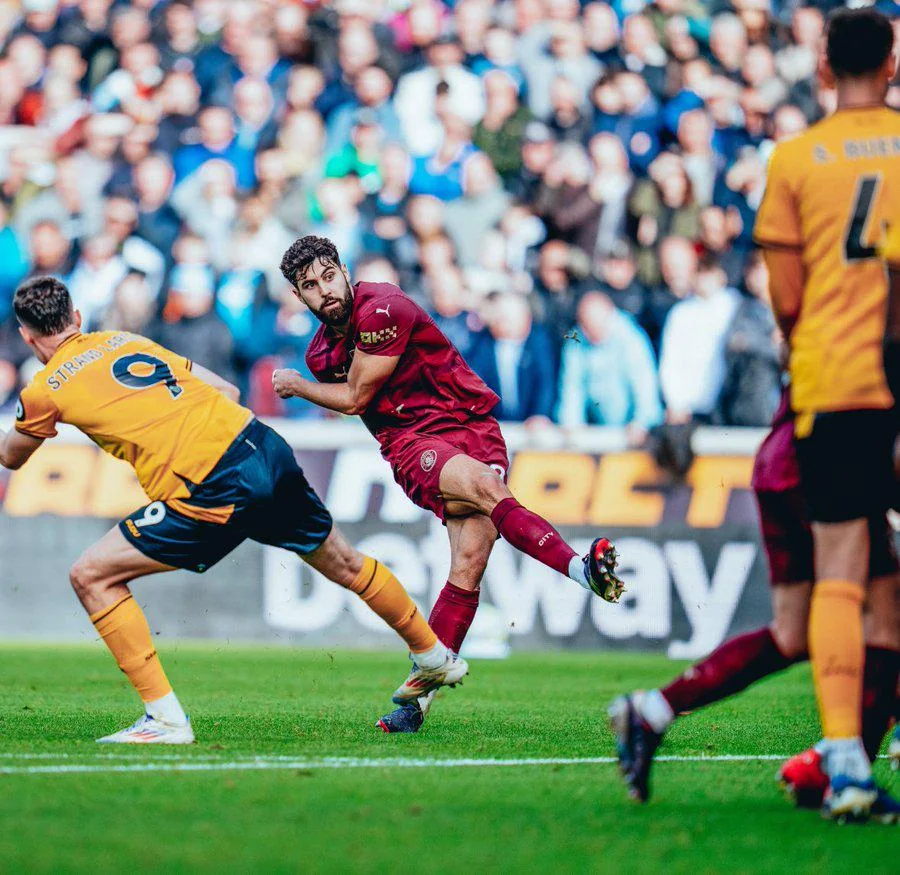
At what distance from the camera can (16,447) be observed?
6.88m

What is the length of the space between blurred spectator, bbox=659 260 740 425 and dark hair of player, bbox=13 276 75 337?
693 centimetres

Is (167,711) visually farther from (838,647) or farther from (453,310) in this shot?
(453,310)

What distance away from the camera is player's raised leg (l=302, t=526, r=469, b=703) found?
727 centimetres

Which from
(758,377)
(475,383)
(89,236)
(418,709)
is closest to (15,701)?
(418,709)

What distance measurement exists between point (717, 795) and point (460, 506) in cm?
269

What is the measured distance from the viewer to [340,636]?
1269 centimetres

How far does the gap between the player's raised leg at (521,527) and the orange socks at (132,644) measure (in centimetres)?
168

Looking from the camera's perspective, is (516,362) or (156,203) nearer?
(516,362)

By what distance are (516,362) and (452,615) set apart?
5.69m

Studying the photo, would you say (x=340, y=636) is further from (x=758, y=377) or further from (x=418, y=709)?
(x=418, y=709)

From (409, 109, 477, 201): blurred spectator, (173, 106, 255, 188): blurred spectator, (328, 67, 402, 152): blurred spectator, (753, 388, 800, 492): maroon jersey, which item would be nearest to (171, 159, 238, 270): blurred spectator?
(173, 106, 255, 188): blurred spectator

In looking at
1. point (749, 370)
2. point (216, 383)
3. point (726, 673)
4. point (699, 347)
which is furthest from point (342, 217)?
point (726, 673)

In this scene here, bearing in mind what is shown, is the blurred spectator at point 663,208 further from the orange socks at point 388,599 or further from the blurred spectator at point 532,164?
the orange socks at point 388,599

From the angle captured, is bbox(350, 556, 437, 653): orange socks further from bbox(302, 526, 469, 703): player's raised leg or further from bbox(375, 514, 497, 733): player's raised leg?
bbox(375, 514, 497, 733): player's raised leg
